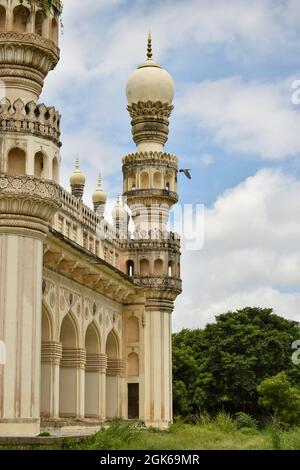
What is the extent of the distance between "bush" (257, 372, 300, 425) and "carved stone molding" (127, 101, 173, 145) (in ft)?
43.2

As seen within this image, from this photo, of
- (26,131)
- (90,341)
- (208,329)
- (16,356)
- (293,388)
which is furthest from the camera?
(208,329)

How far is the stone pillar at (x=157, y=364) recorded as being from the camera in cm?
3269

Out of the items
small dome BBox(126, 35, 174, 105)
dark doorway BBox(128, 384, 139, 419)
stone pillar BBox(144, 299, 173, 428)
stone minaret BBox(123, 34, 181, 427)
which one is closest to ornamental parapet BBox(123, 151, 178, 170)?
stone minaret BBox(123, 34, 181, 427)

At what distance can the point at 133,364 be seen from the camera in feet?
108

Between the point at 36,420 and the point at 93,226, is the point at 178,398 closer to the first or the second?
the point at 93,226

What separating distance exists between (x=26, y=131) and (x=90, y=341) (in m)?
11.5

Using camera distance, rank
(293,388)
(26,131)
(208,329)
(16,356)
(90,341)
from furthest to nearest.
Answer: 1. (208,329)
2. (293,388)
3. (90,341)
4. (26,131)
5. (16,356)

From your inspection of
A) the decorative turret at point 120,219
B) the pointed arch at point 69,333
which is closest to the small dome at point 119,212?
the decorative turret at point 120,219

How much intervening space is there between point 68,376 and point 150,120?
1182 centimetres

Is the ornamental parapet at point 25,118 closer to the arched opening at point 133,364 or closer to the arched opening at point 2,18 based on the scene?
the arched opening at point 2,18

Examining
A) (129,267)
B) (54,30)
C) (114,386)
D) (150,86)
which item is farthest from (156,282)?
(54,30)
